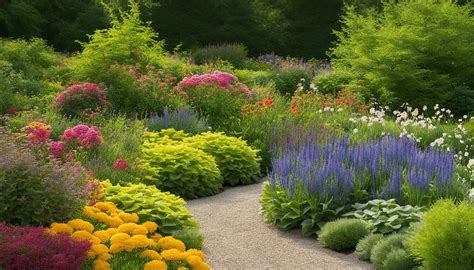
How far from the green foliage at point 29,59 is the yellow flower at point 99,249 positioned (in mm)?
12653

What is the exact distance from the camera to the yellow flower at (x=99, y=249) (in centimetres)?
565

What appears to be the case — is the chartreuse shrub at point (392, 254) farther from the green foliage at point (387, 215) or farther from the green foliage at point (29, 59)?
the green foliage at point (29, 59)

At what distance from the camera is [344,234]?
7.00 metres

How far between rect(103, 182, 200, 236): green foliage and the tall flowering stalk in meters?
1.19

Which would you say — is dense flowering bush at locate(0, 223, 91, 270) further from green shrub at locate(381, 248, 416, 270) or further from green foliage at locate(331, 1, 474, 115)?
green foliage at locate(331, 1, 474, 115)

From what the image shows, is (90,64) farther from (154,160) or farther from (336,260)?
(336,260)

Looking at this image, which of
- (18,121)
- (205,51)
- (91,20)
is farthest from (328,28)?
(18,121)

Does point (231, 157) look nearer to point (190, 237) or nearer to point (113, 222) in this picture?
point (190, 237)

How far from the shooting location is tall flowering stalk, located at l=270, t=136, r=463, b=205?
761cm

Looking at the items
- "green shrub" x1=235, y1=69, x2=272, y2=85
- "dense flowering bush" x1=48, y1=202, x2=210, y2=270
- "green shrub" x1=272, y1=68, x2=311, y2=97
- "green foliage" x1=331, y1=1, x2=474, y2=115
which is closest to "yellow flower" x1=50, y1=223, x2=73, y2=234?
"dense flowering bush" x1=48, y1=202, x2=210, y2=270

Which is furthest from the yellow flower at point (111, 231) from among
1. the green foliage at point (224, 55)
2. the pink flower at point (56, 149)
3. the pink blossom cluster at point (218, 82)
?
the green foliage at point (224, 55)

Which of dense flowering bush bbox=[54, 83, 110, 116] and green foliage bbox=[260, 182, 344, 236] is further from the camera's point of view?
dense flowering bush bbox=[54, 83, 110, 116]

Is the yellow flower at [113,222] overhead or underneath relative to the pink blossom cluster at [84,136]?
overhead

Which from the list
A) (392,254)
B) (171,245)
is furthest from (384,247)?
(171,245)
